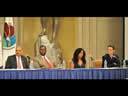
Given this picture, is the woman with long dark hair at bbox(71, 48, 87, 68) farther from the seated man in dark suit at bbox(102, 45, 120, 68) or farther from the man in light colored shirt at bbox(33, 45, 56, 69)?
the man in light colored shirt at bbox(33, 45, 56, 69)

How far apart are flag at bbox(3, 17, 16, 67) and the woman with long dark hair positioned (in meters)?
2.39

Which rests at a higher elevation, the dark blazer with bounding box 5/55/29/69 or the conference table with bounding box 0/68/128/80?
the dark blazer with bounding box 5/55/29/69

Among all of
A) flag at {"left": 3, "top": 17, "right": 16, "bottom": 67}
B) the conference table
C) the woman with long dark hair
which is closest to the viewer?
the conference table

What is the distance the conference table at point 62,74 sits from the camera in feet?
36.7

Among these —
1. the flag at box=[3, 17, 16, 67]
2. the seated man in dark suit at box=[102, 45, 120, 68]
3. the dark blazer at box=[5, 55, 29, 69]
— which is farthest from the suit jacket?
the seated man in dark suit at box=[102, 45, 120, 68]

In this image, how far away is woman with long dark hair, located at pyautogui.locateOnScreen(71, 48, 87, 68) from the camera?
11547mm

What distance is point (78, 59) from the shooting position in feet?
38.3

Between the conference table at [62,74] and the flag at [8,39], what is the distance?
1981 millimetres

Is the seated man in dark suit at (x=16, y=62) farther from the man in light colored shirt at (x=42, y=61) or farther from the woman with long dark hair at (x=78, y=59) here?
the woman with long dark hair at (x=78, y=59)

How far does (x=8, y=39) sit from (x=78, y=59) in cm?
269

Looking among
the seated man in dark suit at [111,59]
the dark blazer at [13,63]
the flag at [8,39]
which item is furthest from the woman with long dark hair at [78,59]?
the flag at [8,39]
